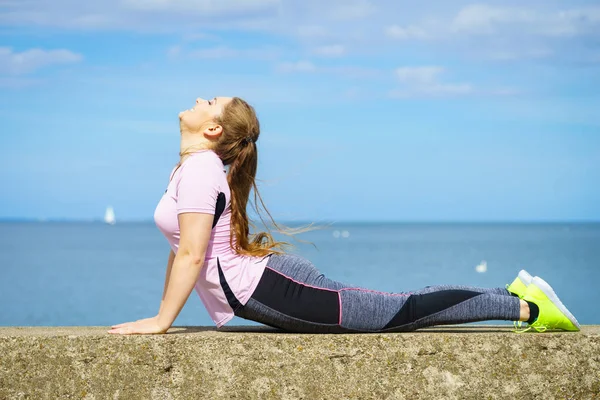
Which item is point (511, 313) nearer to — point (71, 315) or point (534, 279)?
point (534, 279)

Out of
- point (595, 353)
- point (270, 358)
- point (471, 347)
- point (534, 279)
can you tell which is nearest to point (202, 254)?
point (270, 358)

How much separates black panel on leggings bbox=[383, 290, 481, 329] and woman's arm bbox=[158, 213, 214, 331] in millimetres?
1117

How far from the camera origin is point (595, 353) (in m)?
4.16

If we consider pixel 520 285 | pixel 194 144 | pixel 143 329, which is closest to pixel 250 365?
pixel 143 329

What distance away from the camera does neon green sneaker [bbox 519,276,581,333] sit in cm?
426

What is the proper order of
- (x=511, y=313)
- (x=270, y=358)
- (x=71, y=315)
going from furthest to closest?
(x=71, y=315)
(x=511, y=313)
(x=270, y=358)

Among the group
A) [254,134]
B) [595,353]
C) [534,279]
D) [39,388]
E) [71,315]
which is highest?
[254,134]

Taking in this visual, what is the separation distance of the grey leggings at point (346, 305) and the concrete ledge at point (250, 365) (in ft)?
0.47

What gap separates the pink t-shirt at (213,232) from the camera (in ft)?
13.5

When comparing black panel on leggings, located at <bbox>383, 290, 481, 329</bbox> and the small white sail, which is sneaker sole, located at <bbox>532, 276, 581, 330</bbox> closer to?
black panel on leggings, located at <bbox>383, 290, 481, 329</bbox>

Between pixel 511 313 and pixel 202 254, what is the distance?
70.5 inches

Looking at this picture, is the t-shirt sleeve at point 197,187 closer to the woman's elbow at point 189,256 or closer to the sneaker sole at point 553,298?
the woman's elbow at point 189,256

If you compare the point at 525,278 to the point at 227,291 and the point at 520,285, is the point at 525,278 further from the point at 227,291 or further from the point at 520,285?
the point at 227,291

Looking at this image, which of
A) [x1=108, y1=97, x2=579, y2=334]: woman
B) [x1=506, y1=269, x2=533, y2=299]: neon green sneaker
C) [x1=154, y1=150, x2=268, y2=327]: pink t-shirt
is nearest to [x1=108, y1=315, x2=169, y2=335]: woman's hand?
[x1=108, y1=97, x2=579, y2=334]: woman
